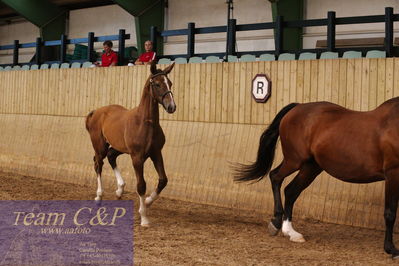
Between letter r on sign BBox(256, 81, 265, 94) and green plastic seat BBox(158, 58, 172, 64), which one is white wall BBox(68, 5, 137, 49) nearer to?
green plastic seat BBox(158, 58, 172, 64)

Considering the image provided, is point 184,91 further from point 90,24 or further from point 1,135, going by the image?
point 90,24

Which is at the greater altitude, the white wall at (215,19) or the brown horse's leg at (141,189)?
→ the white wall at (215,19)

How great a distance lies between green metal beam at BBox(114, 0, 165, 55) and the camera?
16484mm

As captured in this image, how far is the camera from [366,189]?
265 inches

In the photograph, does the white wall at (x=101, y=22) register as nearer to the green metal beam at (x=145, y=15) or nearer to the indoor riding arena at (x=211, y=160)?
the green metal beam at (x=145, y=15)

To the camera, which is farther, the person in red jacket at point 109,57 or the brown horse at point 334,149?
the person in red jacket at point 109,57

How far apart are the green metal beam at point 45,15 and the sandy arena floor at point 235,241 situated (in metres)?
13.3

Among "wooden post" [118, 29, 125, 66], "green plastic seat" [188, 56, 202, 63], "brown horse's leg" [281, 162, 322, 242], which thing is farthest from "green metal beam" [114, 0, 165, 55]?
"brown horse's leg" [281, 162, 322, 242]

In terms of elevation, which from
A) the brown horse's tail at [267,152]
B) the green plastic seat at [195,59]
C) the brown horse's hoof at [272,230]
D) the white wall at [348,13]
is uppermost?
the white wall at [348,13]

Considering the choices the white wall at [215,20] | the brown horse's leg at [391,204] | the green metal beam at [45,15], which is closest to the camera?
the brown horse's leg at [391,204]

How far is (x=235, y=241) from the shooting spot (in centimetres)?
565

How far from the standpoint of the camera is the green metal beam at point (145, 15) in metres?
16.5

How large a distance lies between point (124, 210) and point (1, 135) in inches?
267

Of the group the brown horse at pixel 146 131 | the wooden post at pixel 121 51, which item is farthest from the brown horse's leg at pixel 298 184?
the wooden post at pixel 121 51
